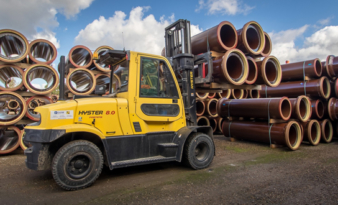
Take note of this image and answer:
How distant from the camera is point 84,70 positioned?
6855mm

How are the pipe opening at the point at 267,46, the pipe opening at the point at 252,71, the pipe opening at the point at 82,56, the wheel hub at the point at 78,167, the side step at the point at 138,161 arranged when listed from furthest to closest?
the pipe opening at the point at 82,56, the pipe opening at the point at 267,46, the pipe opening at the point at 252,71, the side step at the point at 138,161, the wheel hub at the point at 78,167

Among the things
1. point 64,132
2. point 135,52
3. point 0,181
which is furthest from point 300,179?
point 0,181

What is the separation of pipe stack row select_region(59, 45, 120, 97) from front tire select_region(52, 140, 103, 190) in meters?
3.43

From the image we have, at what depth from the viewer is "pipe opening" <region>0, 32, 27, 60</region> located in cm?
618

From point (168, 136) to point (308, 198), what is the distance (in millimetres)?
2359

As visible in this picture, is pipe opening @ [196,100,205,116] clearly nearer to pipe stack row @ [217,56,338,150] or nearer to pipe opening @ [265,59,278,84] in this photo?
pipe stack row @ [217,56,338,150]

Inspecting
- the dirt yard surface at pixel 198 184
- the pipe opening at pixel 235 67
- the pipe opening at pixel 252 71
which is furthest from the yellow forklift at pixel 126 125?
the pipe opening at pixel 252 71

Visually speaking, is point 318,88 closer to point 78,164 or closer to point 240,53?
point 240,53

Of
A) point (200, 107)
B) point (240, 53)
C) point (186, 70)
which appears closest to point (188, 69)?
point (186, 70)

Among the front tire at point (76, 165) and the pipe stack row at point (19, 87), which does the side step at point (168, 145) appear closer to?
the front tire at point (76, 165)

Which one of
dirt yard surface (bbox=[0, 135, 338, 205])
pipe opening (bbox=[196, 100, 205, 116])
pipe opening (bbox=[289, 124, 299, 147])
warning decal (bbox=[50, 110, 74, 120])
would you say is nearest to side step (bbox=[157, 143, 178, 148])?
dirt yard surface (bbox=[0, 135, 338, 205])

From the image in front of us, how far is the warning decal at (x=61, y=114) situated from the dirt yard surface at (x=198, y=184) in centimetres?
109

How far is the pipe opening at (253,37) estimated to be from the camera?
5.97 m

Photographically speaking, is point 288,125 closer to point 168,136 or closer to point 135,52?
point 168,136
